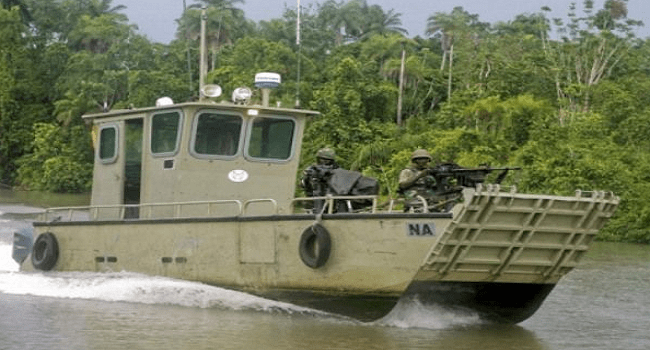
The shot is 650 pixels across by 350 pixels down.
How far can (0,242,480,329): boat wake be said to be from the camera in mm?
13328

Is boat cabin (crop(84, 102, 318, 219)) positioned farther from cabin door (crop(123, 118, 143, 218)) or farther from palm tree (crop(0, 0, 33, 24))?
palm tree (crop(0, 0, 33, 24))

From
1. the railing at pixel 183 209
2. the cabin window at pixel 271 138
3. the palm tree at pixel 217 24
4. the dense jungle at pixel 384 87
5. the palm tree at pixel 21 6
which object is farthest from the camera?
the palm tree at pixel 21 6

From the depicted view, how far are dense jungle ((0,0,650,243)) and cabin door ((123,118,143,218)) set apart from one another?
363 cm

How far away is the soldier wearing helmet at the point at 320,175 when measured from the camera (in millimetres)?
14094

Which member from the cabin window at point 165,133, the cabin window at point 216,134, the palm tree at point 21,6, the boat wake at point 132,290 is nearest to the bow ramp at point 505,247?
the boat wake at point 132,290

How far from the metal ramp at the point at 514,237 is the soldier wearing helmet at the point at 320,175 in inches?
73.4

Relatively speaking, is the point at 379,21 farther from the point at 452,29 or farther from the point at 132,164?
the point at 132,164

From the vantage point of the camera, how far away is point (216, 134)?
15.4 meters

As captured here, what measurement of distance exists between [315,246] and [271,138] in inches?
100

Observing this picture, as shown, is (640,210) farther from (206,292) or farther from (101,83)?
(101,83)

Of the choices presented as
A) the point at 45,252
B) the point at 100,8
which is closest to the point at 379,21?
the point at 100,8

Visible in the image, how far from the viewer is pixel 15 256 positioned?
17812 millimetres

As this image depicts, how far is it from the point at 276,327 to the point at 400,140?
97.2 ft

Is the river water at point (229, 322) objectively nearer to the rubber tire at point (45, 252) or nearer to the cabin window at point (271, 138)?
the rubber tire at point (45, 252)
